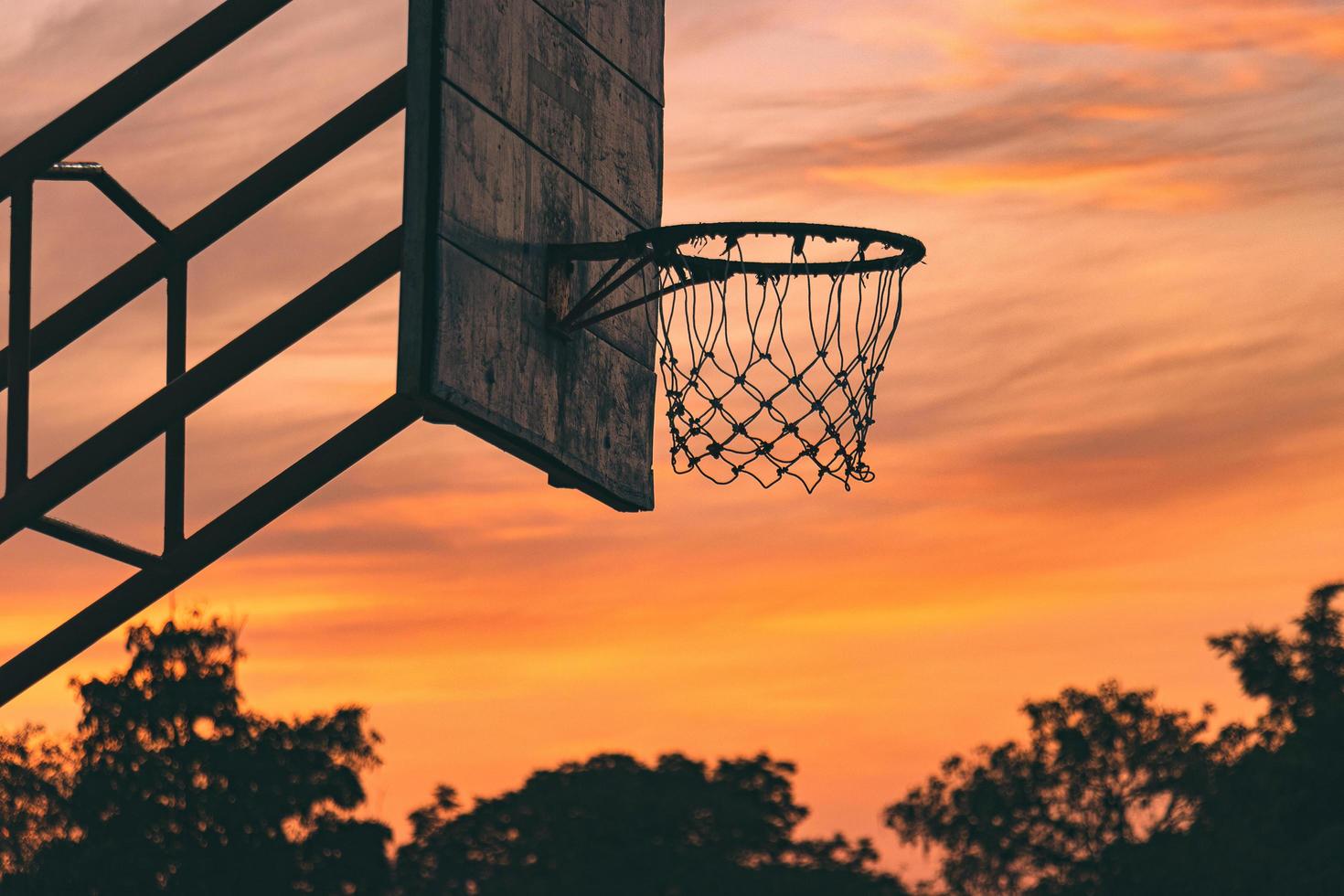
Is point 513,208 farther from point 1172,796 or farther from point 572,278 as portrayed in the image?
point 1172,796

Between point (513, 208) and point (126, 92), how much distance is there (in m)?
1.49

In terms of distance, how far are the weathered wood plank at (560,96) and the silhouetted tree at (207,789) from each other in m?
35.7

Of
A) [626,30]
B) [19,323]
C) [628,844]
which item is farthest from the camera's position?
[628,844]

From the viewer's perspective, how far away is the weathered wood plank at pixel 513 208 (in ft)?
24.5

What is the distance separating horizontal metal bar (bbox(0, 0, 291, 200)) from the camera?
8.14 meters

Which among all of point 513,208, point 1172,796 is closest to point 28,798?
point 1172,796

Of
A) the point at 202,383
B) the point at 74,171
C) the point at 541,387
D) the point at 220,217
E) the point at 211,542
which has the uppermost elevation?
the point at 74,171

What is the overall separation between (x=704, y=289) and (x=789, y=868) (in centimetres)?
4752

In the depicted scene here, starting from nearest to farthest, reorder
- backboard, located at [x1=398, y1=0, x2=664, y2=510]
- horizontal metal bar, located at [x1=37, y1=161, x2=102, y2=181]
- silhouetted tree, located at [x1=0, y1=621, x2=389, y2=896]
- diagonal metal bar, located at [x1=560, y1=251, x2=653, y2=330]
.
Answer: backboard, located at [x1=398, y1=0, x2=664, y2=510], diagonal metal bar, located at [x1=560, y1=251, x2=653, y2=330], horizontal metal bar, located at [x1=37, y1=161, x2=102, y2=181], silhouetted tree, located at [x1=0, y1=621, x2=389, y2=896]

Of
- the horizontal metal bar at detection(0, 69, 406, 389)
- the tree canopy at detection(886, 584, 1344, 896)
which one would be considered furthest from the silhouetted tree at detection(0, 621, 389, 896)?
the horizontal metal bar at detection(0, 69, 406, 389)

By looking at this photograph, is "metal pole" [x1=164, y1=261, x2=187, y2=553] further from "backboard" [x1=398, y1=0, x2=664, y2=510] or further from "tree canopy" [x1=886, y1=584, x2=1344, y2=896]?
"tree canopy" [x1=886, y1=584, x2=1344, y2=896]

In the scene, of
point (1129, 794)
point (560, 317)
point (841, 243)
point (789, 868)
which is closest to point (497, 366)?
point (560, 317)

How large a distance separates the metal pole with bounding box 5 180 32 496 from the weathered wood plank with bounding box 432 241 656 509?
1.81m

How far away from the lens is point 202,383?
765 centimetres
